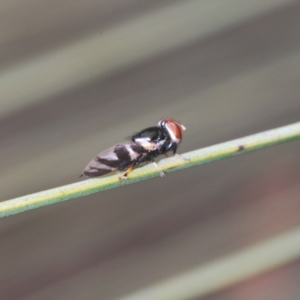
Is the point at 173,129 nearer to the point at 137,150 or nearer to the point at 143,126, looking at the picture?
the point at 137,150

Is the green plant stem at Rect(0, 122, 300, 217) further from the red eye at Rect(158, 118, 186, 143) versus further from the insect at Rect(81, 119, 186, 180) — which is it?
the red eye at Rect(158, 118, 186, 143)

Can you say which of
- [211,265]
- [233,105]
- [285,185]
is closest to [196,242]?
[211,265]

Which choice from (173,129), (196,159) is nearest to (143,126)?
(173,129)

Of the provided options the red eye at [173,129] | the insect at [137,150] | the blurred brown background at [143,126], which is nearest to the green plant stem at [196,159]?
the insect at [137,150]

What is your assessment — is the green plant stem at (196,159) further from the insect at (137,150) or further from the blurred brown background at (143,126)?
the blurred brown background at (143,126)

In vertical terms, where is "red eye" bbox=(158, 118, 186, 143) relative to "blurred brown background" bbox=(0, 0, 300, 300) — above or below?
below

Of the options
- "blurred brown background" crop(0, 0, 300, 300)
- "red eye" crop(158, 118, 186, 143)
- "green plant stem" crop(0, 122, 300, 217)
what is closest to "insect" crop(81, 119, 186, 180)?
"red eye" crop(158, 118, 186, 143)
